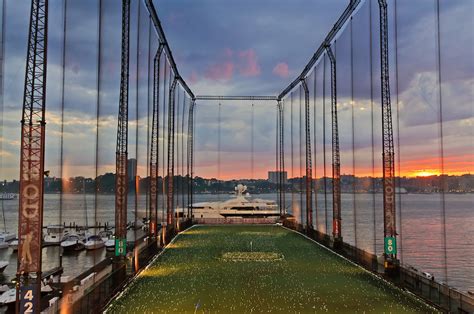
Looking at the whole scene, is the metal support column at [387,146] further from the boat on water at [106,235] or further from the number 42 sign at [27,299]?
the boat on water at [106,235]

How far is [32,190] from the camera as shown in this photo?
14617 millimetres

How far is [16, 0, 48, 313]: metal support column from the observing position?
46.3ft

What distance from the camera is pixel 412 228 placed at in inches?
3762

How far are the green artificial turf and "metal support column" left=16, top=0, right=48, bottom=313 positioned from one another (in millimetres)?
4490

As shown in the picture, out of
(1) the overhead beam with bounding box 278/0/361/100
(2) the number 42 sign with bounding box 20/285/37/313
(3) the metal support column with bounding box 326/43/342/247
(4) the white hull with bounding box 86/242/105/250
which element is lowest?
(4) the white hull with bounding box 86/242/105/250

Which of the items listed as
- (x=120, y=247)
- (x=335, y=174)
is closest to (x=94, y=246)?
(x=335, y=174)

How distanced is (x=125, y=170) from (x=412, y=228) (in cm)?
8118

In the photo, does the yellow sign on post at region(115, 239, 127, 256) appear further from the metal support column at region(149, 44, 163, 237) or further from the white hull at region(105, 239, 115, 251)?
the white hull at region(105, 239, 115, 251)

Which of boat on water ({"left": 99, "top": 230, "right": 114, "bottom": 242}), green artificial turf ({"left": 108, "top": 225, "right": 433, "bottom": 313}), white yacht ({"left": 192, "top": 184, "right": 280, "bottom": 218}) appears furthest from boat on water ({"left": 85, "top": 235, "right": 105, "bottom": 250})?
green artificial turf ({"left": 108, "top": 225, "right": 433, "bottom": 313})

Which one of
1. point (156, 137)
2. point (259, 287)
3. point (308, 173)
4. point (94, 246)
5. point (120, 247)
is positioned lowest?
point (94, 246)

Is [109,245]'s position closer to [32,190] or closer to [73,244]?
[73,244]

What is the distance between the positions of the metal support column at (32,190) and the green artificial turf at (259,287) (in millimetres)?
4490

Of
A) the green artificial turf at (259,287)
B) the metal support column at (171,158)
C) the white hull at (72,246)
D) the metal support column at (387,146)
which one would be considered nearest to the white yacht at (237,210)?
the white hull at (72,246)

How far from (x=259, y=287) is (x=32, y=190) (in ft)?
38.6
